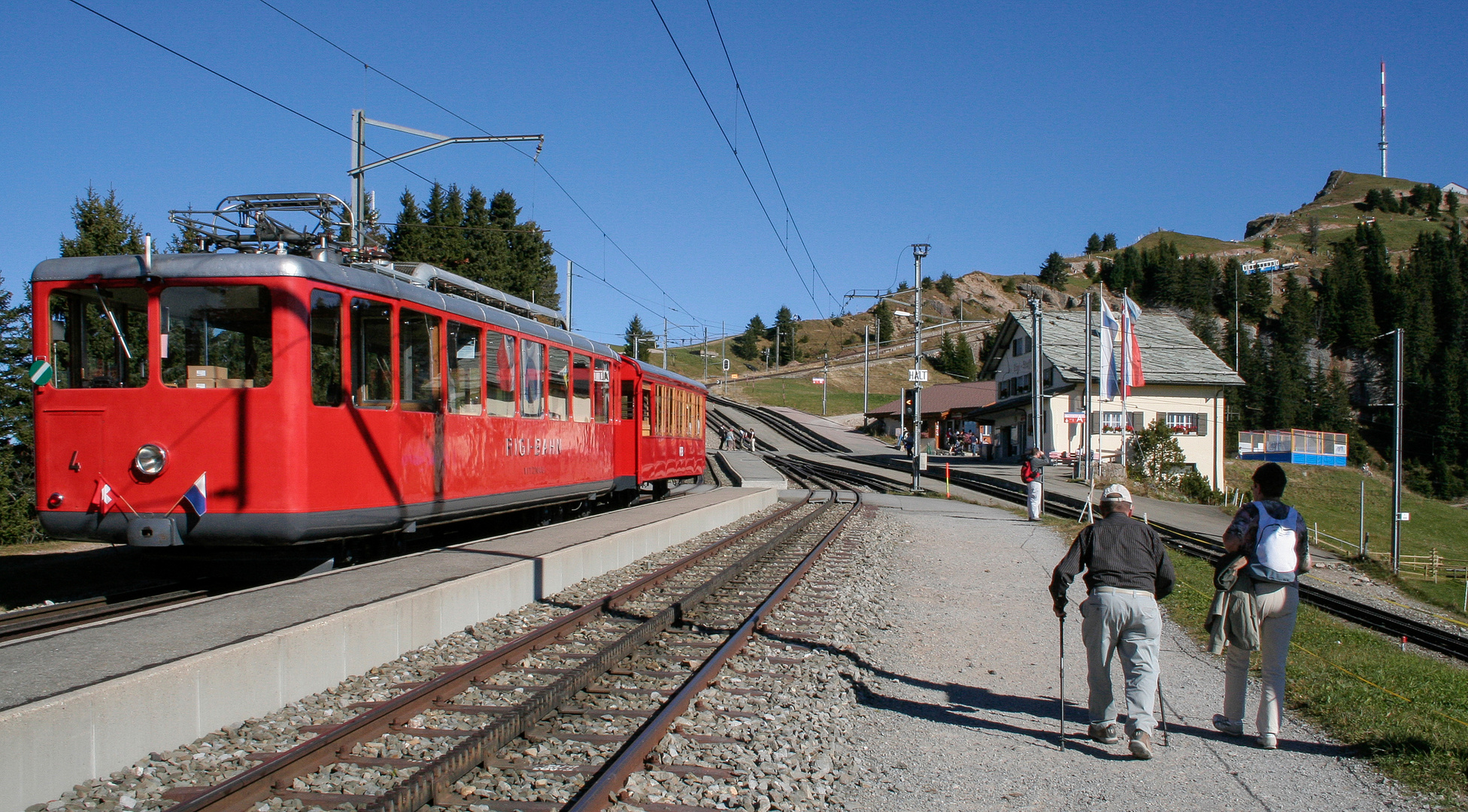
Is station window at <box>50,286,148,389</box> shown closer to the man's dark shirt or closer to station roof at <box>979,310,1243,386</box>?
the man's dark shirt

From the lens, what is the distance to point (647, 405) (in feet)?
66.2

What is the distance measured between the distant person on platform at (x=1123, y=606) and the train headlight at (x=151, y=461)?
719 cm

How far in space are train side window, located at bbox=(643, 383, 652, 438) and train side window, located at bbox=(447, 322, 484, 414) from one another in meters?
8.49

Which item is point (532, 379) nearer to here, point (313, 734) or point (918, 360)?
point (313, 734)

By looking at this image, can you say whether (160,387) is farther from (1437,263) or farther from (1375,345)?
(1437,263)

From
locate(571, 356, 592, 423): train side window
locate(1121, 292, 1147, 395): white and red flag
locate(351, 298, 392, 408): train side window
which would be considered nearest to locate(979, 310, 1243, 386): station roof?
locate(1121, 292, 1147, 395): white and red flag

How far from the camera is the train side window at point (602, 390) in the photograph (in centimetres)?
1623

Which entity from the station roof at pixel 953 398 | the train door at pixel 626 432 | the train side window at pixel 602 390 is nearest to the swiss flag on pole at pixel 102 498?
the train side window at pixel 602 390

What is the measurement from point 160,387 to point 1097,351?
4301 cm

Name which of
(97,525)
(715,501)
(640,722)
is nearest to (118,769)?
(640,722)

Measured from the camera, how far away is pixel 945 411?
71750mm

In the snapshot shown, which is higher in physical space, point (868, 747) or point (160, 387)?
point (160, 387)

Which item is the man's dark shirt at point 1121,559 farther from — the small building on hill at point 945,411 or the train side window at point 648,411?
the small building on hill at point 945,411

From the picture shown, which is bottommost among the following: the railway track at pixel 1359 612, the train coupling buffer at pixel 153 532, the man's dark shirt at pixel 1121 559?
the railway track at pixel 1359 612
